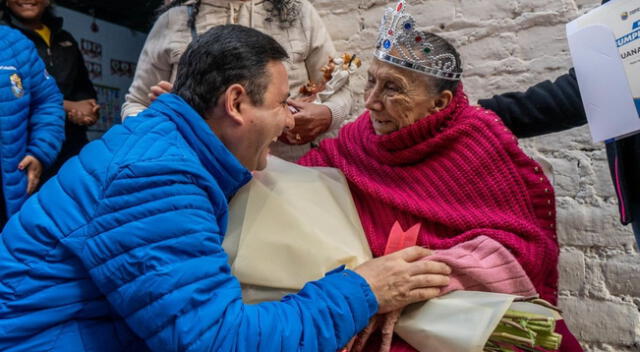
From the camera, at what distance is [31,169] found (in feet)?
7.11

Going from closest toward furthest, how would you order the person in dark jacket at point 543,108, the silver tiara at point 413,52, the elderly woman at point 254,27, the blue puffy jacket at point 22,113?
the silver tiara at point 413,52 → the person in dark jacket at point 543,108 → the elderly woman at point 254,27 → the blue puffy jacket at point 22,113

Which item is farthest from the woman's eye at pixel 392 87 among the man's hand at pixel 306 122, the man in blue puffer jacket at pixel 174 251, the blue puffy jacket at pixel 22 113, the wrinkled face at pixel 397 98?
the blue puffy jacket at pixel 22 113

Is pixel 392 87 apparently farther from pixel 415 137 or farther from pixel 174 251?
pixel 174 251

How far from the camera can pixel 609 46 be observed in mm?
1222

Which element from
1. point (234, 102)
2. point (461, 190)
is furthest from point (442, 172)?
point (234, 102)

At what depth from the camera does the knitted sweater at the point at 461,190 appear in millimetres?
1440

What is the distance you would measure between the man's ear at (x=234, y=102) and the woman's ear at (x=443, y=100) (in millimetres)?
606

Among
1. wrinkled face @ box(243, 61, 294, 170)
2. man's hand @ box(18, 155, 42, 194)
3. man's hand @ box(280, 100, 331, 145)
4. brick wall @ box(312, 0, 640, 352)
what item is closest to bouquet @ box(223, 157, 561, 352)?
wrinkled face @ box(243, 61, 294, 170)

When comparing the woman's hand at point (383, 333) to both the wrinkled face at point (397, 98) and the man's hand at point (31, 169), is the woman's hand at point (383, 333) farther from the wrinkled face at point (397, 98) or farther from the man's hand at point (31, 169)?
the man's hand at point (31, 169)

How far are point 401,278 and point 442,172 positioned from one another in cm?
39

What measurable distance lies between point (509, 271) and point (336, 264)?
0.41m

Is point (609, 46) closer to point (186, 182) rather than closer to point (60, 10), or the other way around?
point (186, 182)

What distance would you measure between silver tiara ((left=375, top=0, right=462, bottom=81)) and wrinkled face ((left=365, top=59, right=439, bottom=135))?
2 cm

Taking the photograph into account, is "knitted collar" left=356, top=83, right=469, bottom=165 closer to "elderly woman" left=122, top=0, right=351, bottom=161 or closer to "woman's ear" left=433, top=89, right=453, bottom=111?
"woman's ear" left=433, top=89, right=453, bottom=111
